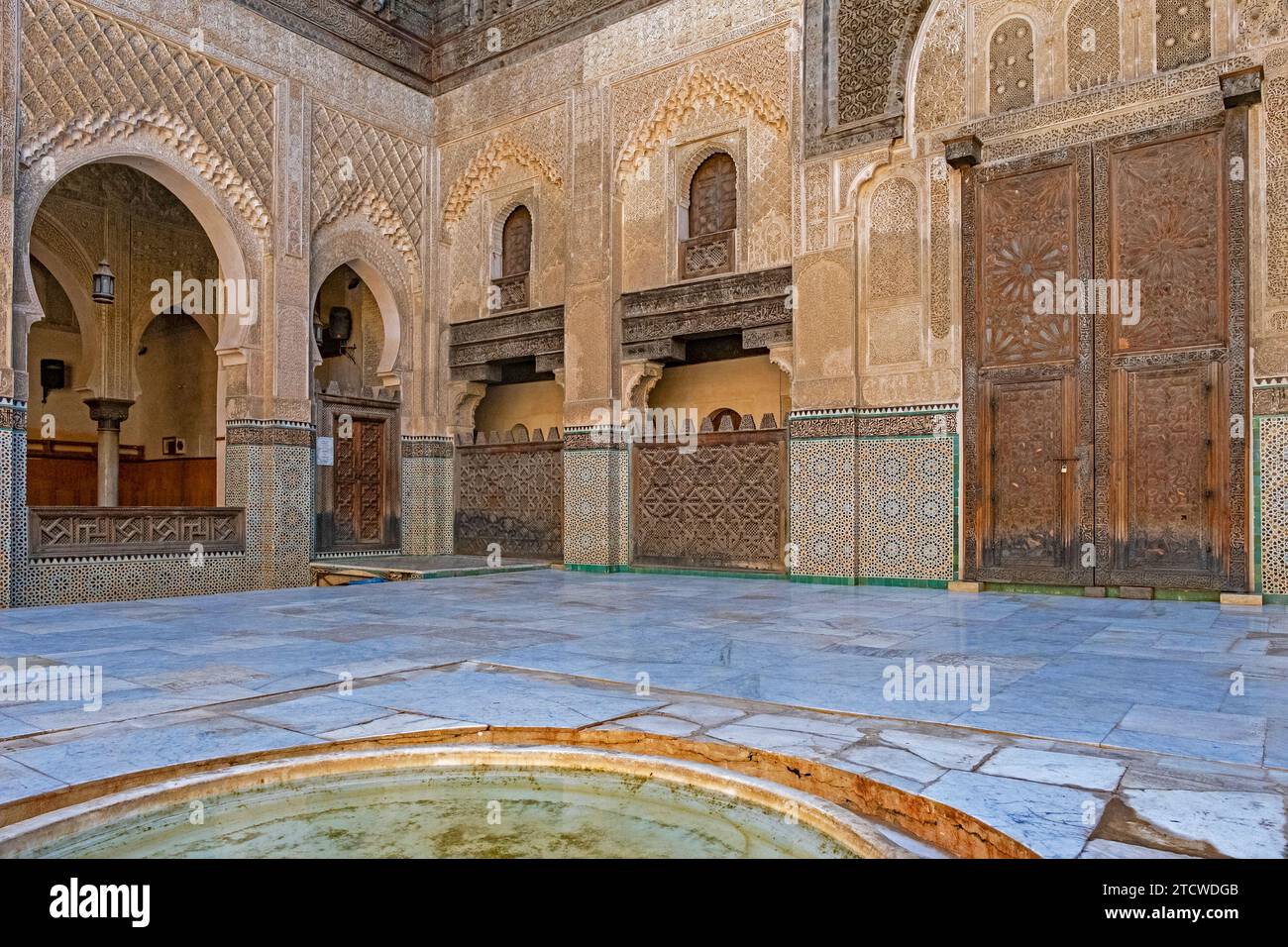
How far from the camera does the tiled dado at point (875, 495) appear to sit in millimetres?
6199

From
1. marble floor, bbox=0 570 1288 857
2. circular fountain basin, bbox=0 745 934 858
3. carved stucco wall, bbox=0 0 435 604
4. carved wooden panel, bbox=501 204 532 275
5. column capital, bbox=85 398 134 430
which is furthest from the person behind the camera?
column capital, bbox=85 398 134 430

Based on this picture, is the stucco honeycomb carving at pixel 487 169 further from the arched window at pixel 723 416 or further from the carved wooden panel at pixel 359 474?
the arched window at pixel 723 416

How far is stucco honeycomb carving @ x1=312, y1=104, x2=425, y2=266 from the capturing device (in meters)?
8.05

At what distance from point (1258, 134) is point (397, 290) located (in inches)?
270

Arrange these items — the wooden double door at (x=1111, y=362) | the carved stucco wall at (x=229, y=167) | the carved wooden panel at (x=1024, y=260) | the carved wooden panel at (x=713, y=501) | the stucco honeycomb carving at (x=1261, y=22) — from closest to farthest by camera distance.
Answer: the stucco honeycomb carving at (x=1261, y=22) → the wooden double door at (x=1111, y=362) → the carved wooden panel at (x=1024, y=260) → the carved stucco wall at (x=229, y=167) → the carved wooden panel at (x=713, y=501)

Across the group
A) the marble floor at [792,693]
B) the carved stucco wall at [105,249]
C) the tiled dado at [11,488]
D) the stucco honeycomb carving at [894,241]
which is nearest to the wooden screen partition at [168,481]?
the carved stucco wall at [105,249]

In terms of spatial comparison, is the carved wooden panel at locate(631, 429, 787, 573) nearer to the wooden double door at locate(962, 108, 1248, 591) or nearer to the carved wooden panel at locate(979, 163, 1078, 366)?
the wooden double door at locate(962, 108, 1248, 591)

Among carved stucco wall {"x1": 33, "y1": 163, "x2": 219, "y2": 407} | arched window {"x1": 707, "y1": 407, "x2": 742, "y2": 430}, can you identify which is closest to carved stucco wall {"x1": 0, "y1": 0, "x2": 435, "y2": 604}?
carved stucco wall {"x1": 33, "y1": 163, "x2": 219, "y2": 407}

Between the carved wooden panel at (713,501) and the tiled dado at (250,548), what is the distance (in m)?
2.83

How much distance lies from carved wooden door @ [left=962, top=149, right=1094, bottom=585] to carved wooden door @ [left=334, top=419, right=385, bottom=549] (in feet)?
17.7

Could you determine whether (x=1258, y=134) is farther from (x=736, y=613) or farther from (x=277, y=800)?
(x=277, y=800)

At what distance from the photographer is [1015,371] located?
5965mm

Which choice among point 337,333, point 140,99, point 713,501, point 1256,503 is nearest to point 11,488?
point 140,99

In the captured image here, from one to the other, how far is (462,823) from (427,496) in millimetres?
7492
